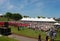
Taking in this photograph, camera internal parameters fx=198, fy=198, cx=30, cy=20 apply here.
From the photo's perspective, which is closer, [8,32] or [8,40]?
[8,40]

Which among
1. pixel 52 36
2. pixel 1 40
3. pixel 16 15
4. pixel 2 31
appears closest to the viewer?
pixel 52 36

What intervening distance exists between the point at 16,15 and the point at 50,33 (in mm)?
119438

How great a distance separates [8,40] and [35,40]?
376cm

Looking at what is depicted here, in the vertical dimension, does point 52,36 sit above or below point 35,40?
above

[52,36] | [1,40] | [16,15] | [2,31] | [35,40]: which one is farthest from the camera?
[16,15]

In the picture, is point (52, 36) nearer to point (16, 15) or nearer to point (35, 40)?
point (35, 40)

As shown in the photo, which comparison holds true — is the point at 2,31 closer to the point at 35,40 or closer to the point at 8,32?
the point at 8,32

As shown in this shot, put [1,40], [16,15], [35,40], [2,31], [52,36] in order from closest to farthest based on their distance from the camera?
[52,36] < [1,40] < [35,40] < [2,31] < [16,15]

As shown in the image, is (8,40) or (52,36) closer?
(52,36)

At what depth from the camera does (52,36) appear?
813 cm

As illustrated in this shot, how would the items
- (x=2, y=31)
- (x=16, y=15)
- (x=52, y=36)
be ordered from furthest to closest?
1. (x=16, y=15)
2. (x=2, y=31)
3. (x=52, y=36)

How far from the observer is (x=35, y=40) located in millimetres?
24125

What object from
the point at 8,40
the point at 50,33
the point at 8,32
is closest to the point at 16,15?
the point at 8,32

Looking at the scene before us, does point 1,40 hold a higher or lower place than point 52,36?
lower
